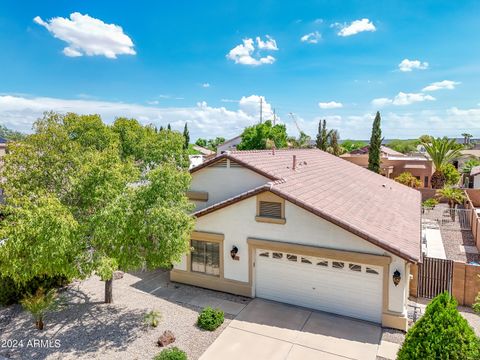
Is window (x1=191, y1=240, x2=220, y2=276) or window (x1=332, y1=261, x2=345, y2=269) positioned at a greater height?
window (x1=332, y1=261, x2=345, y2=269)

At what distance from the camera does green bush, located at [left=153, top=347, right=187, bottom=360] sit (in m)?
9.02

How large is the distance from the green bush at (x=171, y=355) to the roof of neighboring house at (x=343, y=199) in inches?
231

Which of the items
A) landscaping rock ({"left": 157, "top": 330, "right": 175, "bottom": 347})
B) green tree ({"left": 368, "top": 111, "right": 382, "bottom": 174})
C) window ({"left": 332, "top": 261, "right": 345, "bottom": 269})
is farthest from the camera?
green tree ({"left": 368, "top": 111, "right": 382, "bottom": 174})

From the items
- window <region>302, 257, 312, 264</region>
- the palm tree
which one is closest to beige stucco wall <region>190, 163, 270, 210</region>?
window <region>302, 257, 312, 264</region>

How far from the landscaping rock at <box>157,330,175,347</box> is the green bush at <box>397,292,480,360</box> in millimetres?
6518

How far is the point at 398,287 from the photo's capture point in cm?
1108

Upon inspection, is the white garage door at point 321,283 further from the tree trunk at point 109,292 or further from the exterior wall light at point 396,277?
the tree trunk at point 109,292

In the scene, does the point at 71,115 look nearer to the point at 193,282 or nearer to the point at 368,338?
the point at 193,282

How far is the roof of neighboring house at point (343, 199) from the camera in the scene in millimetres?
11633

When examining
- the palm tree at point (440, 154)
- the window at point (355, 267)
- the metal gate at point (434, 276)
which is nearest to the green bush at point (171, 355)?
the window at point (355, 267)

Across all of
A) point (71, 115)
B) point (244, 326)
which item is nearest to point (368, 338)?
point (244, 326)

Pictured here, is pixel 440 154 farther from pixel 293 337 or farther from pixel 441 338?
pixel 441 338

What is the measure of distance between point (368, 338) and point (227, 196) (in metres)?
8.45

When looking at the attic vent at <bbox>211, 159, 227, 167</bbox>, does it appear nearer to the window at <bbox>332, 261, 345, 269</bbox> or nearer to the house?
the house
